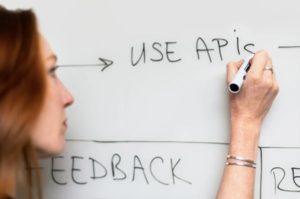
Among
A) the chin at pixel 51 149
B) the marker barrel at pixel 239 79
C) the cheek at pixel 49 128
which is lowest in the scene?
the chin at pixel 51 149

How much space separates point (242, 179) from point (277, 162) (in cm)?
6

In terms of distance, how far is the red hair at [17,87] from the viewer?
2.05 feet

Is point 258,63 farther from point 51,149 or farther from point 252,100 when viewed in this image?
point 51,149

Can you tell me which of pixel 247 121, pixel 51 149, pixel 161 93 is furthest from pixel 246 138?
pixel 51 149

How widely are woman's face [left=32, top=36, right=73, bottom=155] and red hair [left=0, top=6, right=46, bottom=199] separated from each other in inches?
0.6

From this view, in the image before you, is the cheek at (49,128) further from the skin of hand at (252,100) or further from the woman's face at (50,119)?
the skin of hand at (252,100)

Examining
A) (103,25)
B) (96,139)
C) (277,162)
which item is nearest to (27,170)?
(96,139)

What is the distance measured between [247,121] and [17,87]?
1.03ft

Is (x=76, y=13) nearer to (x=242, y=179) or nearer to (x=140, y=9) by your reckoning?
(x=140, y=9)

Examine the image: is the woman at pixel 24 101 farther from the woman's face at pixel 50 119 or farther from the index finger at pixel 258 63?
the index finger at pixel 258 63

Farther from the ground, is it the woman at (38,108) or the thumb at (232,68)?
the thumb at (232,68)

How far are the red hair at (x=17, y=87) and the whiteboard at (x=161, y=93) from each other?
15 cm

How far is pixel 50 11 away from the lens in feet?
2.72

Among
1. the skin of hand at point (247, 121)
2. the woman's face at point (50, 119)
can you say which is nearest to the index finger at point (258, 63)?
the skin of hand at point (247, 121)
